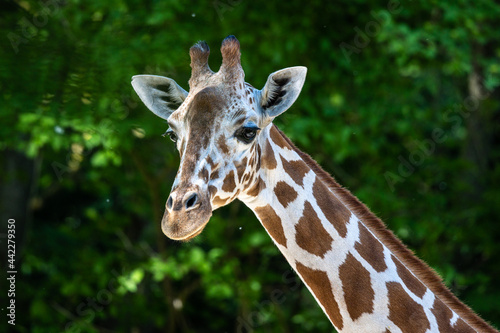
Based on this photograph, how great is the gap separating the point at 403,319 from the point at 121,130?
13.9 feet

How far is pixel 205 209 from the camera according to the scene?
2.37 metres

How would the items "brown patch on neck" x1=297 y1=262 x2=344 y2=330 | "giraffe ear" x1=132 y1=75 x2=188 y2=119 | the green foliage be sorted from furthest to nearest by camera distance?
1. the green foliage
2. "giraffe ear" x1=132 y1=75 x2=188 y2=119
3. "brown patch on neck" x1=297 y1=262 x2=344 y2=330

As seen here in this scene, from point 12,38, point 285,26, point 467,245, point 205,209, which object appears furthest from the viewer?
point 467,245

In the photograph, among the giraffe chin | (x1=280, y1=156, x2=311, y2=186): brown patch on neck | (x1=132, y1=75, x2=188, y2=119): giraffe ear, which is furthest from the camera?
(x1=132, y1=75, x2=188, y2=119): giraffe ear

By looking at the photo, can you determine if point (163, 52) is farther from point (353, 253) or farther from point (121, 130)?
point (353, 253)

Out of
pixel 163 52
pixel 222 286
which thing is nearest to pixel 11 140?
pixel 163 52

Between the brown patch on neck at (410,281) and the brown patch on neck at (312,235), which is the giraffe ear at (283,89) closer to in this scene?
the brown patch on neck at (312,235)

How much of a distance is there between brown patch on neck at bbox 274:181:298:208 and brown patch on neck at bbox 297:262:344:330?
0.86ft

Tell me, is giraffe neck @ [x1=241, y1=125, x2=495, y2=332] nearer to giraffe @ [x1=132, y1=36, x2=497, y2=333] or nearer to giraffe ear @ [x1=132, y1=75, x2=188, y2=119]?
giraffe @ [x1=132, y1=36, x2=497, y2=333]

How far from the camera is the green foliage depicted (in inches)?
246

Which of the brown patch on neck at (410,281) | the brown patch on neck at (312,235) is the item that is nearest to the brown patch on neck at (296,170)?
the brown patch on neck at (312,235)

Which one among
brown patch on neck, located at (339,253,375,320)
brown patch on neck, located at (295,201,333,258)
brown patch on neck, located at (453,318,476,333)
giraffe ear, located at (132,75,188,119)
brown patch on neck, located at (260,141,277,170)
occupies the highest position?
giraffe ear, located at (132,75,188,119)

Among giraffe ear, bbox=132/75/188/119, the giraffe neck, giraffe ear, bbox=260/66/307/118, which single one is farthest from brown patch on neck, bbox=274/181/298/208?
giraffe ear, bbox=132/75/188/119

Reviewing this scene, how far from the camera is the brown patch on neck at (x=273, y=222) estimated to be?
2.69 meters
